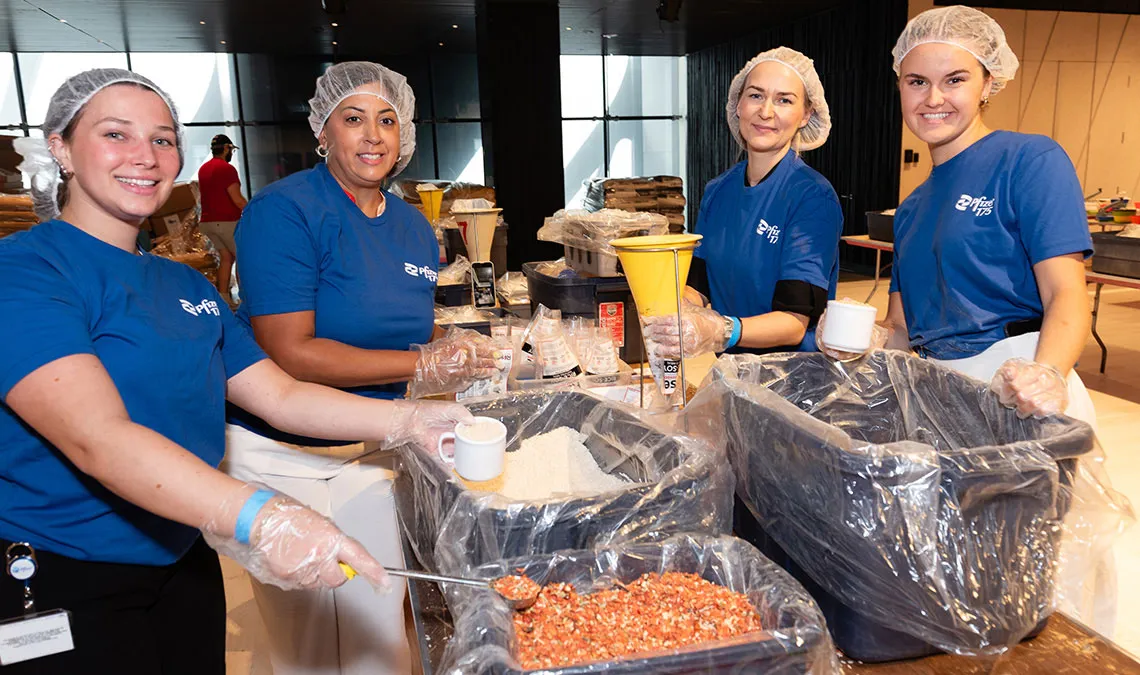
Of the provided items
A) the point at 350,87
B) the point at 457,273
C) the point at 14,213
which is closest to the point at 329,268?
the point at 350,87

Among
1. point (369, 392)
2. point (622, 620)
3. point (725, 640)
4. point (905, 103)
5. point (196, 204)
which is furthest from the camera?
point (196, 204)

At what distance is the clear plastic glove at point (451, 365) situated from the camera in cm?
168

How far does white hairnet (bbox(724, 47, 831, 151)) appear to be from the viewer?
6.19 feet

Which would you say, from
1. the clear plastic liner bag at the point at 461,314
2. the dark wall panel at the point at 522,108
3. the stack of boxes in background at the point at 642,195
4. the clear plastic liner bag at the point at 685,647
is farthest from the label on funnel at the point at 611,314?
the stack of boxes in background at the point at 642,195

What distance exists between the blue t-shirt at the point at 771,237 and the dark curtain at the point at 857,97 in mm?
5467

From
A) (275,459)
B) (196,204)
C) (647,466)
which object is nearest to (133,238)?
(275,459)

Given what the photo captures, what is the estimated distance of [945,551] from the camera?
0.86 m

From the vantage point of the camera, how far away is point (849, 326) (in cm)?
127

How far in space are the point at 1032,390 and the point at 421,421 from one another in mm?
902

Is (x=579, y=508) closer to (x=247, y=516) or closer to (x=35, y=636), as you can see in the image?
(x=247, y=516)

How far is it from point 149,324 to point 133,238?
18 cm

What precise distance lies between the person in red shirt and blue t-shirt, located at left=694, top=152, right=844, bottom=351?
5.64 meters

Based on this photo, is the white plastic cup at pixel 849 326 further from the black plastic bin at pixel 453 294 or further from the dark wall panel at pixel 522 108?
the dark wall panel at pixel 522 108

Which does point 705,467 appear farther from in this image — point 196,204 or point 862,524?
point 196,204
